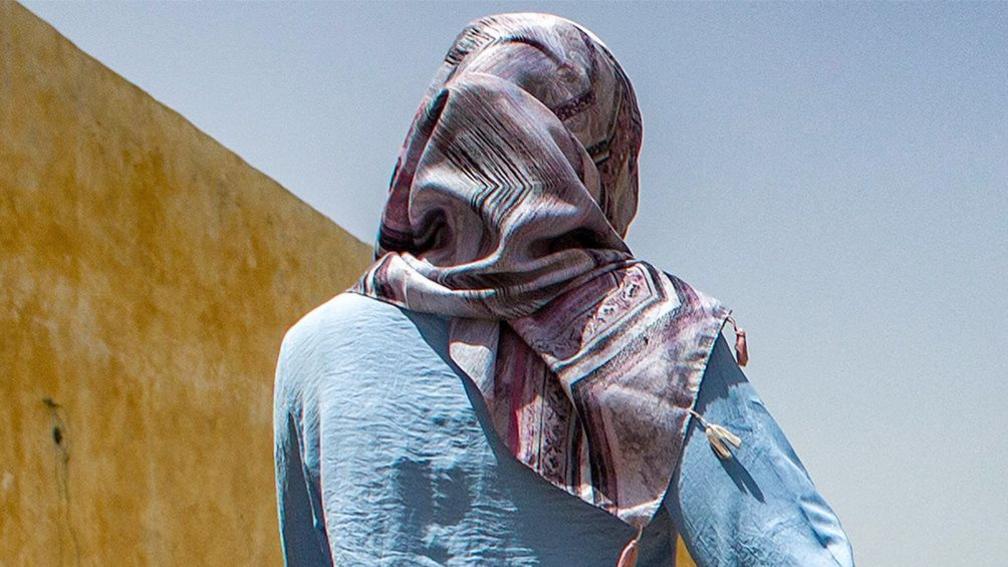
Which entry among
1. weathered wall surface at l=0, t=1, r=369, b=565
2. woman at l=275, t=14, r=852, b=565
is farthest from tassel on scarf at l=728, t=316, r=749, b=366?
weathered wall surface at l=0, t=1, r=369, b=565

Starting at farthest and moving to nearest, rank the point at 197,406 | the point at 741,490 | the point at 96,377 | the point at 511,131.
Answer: the point at 197,406
the point at 96,377
the point at 511,131
the point at 741,490

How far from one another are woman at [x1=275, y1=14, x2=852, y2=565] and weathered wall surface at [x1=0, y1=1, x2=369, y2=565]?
14.8 ft

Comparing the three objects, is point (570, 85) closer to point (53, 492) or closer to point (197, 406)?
point (53, 492)

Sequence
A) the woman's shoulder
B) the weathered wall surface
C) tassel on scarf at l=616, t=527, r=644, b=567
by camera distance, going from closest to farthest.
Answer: tassel on scarf at l=616, t=527, r=644, b=567, the woman's shoulder, the weathered wall surface

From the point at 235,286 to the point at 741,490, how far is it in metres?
6.46

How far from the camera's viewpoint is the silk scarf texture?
1.62 m

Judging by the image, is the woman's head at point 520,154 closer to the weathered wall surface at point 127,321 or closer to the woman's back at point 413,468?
the woman's back at point 413,468

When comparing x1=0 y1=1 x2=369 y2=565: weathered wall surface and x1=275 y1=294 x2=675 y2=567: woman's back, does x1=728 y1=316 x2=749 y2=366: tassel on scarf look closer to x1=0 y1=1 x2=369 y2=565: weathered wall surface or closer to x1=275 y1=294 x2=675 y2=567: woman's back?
x1=275 y1=294 x2=675 y2=567: woman's back

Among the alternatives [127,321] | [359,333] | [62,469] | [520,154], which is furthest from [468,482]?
[127,321]

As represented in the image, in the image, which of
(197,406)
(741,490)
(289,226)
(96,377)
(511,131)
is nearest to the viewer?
(741,490)

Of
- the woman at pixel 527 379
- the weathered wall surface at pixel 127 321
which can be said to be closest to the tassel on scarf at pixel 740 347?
the woman at pixel 527 379

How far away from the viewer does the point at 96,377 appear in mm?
6742

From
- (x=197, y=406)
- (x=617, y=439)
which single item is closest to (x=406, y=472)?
(x=617, y=439)

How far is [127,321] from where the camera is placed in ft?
23.0
